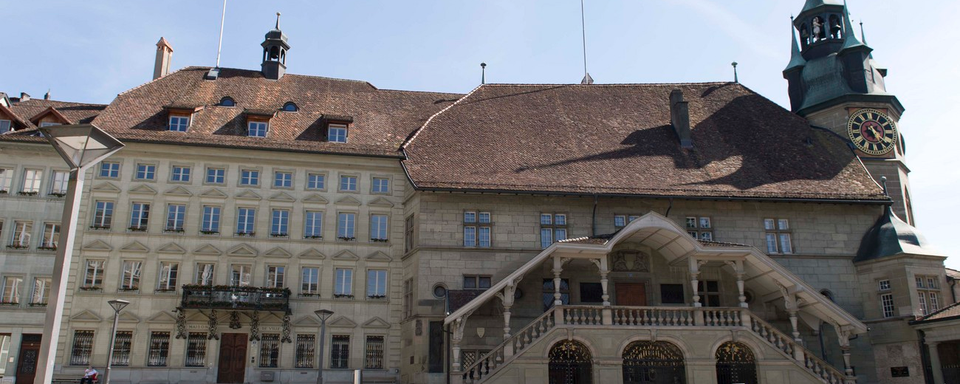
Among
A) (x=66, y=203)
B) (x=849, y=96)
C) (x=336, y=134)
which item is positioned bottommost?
(x=66, y=203)

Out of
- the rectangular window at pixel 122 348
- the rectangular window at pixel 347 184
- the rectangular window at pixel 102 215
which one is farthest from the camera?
the rectangular window at pixel 347 184

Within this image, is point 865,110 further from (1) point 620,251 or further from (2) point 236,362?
(2) point 236,362

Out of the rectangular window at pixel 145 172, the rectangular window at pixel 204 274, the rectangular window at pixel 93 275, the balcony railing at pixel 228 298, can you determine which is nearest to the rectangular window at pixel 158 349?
the balcony railing at pixel 228 298

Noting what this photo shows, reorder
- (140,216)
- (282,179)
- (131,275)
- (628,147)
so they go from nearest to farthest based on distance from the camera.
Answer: (131,275) < (140,216) < (282,179) < (628,147)

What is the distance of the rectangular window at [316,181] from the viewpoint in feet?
113

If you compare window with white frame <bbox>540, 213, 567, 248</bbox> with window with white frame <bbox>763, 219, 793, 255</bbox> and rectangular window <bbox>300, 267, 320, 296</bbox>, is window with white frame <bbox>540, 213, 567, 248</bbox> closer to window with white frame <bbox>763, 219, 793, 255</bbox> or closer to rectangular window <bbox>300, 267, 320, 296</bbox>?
window with white frame <bbox>763, 219, 793, 255</bbox>

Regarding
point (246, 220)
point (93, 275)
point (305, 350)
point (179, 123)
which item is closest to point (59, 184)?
point (93, 275)

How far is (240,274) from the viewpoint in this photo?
1297 inches

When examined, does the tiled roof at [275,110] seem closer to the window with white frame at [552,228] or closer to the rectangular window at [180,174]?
the rectangular window at [180,174]

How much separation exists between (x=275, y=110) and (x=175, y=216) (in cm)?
643

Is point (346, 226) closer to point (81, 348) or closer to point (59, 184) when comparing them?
point (81, 348)

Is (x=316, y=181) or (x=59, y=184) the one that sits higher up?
(x=316, y=181)

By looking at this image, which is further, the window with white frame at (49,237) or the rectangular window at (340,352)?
the window with white frame at (49,237)

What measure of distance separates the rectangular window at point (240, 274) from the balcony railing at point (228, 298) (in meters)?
1.04
